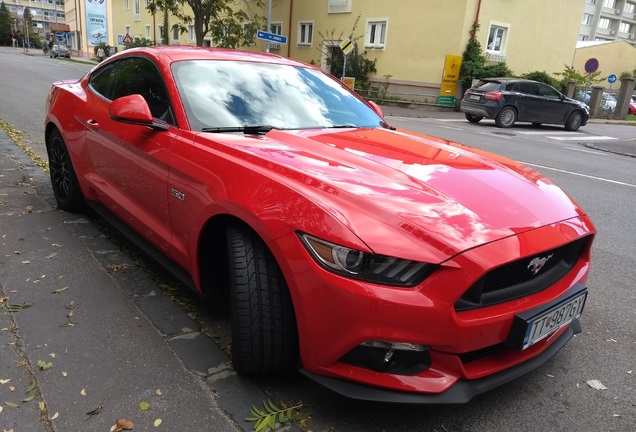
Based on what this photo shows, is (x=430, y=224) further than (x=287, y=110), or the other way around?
(x=287, y=110)

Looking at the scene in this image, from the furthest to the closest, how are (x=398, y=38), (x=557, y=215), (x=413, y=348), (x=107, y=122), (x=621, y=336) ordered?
(x=398, y=38), (x=107, y=122), (x=621, y=336), (x=557, y=215), (x=413, y=348)

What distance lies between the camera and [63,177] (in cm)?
448

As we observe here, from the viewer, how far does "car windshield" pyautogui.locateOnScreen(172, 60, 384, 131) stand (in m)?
2.88

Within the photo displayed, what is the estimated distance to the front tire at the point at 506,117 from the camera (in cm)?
1645

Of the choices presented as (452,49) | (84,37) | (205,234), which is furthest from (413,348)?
(84,37)

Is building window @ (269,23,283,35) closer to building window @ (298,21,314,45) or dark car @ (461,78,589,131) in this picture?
building window @ (298,21,314,45)

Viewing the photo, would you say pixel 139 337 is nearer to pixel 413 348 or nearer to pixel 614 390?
pixel 413 348

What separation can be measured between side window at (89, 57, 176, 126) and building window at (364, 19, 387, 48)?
22286 mm

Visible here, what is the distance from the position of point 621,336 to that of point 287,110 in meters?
2.47

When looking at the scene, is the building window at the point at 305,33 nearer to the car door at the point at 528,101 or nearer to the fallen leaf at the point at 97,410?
the car door at the point at 528,101

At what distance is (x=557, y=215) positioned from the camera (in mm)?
2203

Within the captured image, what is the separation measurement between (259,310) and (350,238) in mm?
570

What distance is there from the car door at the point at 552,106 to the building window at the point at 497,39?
712 cm

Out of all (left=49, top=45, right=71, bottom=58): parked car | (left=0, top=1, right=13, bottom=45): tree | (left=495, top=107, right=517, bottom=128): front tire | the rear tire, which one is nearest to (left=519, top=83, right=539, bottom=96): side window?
(left=495, top=107, right=517, bottom=128): front tire
